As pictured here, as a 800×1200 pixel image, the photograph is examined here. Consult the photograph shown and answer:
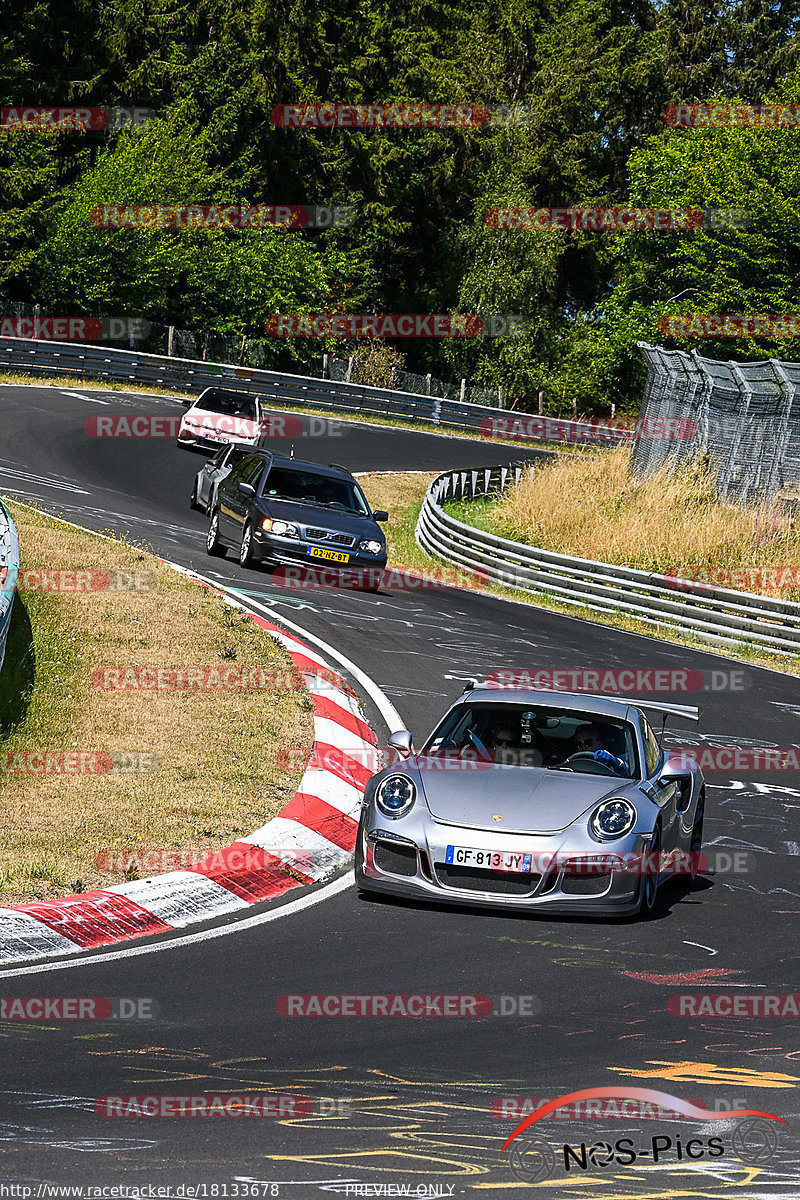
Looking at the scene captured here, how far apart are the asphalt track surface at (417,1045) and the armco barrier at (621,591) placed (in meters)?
8.79

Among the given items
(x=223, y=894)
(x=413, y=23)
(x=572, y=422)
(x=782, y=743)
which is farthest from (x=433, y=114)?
(x=223, y=894)

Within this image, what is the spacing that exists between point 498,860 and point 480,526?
20.9 meters

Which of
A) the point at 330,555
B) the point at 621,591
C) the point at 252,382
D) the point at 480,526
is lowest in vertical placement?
the point at 621,591

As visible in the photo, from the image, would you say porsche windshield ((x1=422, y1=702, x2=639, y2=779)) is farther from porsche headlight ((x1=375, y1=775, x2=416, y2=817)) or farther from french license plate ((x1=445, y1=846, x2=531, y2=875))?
french license plate ((x1=445, y1=846, x2=531, y2=875))

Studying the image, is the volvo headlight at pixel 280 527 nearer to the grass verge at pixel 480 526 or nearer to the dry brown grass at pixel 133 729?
the dry brown grass at pixel 133 729

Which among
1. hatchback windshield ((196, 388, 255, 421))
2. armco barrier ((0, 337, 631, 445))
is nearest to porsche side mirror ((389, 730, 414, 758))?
hatchback windshield ((196, 388, 255, 421))

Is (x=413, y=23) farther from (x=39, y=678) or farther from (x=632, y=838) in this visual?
(x=632, y=838)

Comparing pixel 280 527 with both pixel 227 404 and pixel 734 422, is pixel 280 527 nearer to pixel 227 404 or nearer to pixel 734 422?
pixel 734 422

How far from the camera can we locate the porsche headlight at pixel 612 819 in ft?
27.0

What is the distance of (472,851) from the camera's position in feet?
26.5

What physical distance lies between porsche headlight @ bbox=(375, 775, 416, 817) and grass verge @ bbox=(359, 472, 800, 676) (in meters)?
8.17

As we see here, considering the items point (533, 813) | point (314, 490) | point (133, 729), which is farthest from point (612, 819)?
point (314, 490)

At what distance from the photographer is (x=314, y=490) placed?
69.4 feet

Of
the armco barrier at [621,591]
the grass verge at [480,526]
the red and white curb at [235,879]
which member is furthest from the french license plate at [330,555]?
the red and white curb at [235,879]
